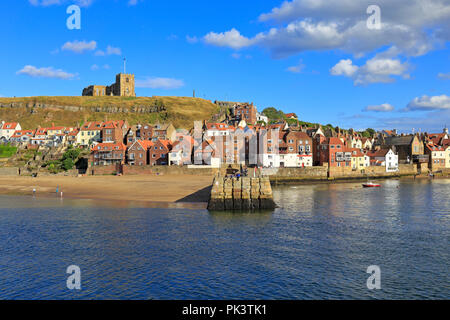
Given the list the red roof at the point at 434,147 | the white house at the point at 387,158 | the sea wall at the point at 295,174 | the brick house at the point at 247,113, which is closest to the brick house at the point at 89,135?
the brick house at the point at 247,113

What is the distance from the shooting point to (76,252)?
26141 mm

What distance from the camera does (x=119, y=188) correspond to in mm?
63844

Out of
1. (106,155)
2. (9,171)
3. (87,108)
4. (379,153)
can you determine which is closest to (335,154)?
(379,153)

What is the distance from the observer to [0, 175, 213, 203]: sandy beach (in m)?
55.2

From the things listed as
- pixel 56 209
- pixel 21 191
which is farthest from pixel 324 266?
pixel 21 191

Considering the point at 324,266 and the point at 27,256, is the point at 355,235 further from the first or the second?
the point at 27,256

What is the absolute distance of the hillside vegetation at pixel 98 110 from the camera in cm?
16162

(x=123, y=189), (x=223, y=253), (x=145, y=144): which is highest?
(x=145, y=144)

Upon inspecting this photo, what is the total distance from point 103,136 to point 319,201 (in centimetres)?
7633

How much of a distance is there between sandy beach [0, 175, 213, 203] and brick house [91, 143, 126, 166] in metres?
11.9

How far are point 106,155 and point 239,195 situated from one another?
5652 cm

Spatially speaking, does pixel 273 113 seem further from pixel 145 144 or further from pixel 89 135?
pixel 145 144

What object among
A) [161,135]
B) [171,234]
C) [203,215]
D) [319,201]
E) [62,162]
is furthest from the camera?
[161,135]

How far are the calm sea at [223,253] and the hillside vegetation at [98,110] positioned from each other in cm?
11901
